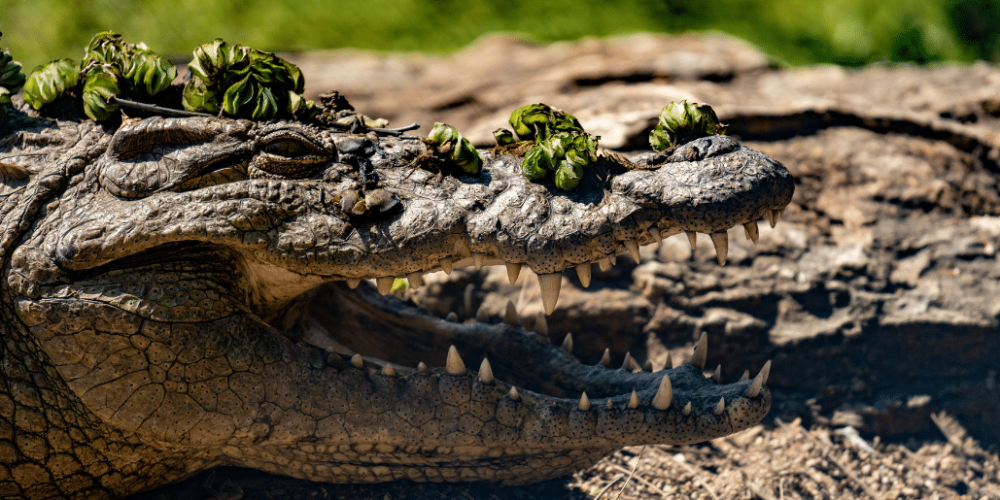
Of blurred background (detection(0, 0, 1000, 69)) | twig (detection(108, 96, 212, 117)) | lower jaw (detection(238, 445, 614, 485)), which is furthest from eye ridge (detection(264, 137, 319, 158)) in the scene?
blurred background (detection(0, 0, 1000, 69))

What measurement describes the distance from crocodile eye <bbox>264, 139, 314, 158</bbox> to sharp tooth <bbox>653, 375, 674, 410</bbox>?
5.17 feet

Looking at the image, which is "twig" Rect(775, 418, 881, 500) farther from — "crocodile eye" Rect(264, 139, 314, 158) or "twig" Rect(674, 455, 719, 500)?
"crocodile eye" Rect(264, 139, 314, 158)

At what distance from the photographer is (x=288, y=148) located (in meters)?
2.67

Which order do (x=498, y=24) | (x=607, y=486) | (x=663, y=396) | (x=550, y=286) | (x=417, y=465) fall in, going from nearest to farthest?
(x=550, y=286), (x=663, y=396), (x=417, y=465), (x=607, y=486), (x=498, y=24)

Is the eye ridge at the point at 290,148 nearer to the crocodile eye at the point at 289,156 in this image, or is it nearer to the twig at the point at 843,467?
the crocodile eye at the point at 289,156

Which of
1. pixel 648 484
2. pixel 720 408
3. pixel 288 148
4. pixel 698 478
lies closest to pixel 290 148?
pixel 288 148

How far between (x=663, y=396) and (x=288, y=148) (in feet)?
5.51

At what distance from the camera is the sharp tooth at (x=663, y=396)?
103 inches

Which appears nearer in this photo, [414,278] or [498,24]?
[414,278]

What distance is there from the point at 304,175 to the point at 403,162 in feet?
1.22

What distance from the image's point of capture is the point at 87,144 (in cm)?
270

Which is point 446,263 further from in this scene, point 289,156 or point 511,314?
point 511,314

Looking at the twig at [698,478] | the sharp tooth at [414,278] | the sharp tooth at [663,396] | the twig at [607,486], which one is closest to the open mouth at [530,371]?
the sharp tooth at [663,396]

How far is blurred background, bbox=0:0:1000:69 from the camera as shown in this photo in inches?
262
